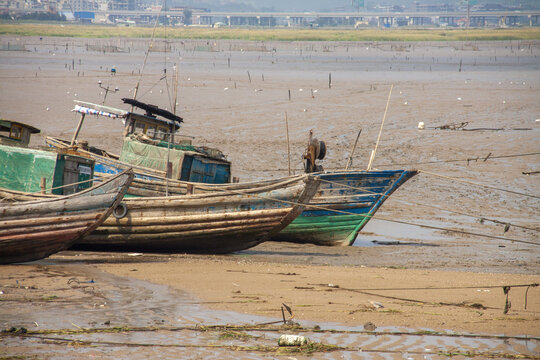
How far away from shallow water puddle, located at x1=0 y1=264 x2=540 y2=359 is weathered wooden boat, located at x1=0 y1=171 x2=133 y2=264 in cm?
152

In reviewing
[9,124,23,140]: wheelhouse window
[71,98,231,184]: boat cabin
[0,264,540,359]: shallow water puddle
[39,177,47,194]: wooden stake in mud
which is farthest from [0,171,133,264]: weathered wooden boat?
[9,124,23,140]: wheelhouse window

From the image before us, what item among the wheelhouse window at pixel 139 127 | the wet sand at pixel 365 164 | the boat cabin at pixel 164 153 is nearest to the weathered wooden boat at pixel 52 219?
the wet sand at pixel 365 164

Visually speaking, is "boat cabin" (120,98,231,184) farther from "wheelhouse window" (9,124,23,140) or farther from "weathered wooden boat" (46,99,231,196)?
"wheelhouse window" (9,124,23,140)

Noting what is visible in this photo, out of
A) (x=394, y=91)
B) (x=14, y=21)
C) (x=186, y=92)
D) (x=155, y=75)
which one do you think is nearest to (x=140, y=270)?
(x=186, y=92)

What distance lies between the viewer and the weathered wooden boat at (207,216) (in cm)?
1216

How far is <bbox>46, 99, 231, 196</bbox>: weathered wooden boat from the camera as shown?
43.8 ft

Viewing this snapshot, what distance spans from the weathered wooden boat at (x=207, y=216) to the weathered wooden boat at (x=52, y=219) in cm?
113

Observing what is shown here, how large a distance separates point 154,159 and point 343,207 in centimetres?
382

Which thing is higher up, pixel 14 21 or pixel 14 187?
pixel 14 21

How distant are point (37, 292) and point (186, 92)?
2718 centimetres

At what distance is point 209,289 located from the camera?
9.73m

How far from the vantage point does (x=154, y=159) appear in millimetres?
14500

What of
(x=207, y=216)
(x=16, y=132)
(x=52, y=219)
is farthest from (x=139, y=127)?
(x=52, y=219)

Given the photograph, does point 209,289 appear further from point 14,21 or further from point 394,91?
point 14,21
